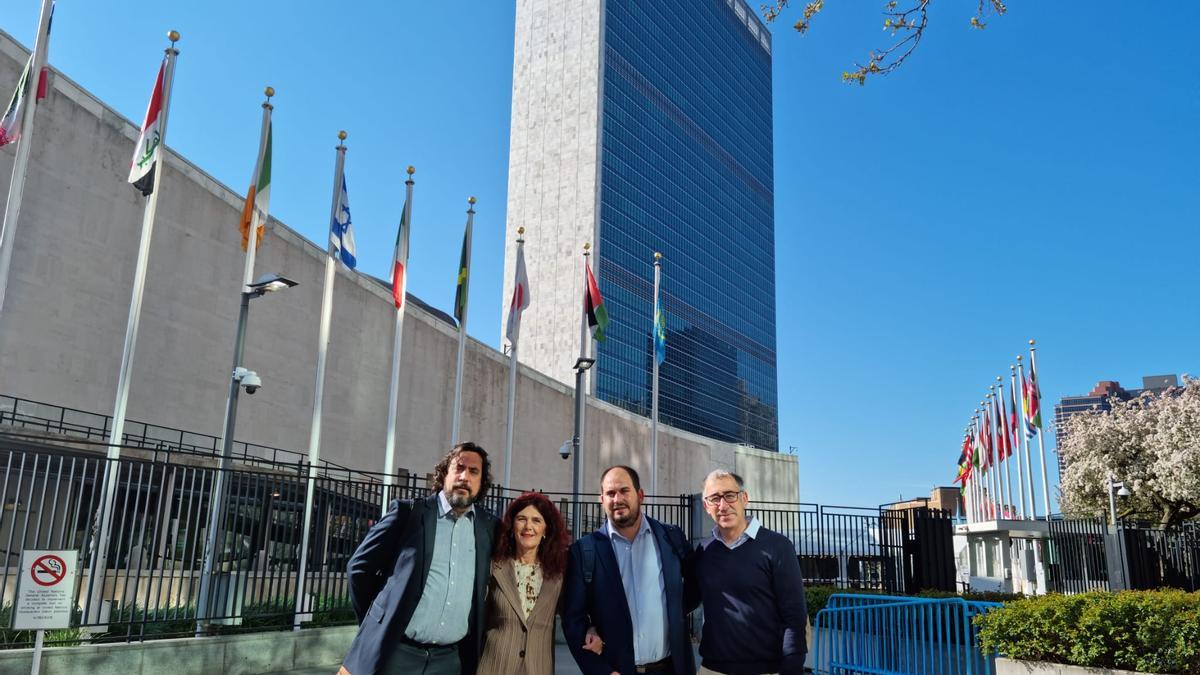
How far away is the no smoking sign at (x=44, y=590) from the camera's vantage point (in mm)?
7621

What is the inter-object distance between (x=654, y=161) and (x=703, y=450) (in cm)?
5225

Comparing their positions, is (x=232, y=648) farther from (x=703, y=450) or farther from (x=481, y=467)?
(x=703, y=450)

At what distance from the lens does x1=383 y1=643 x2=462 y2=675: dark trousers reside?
13.4 feet

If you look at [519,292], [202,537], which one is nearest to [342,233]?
[519,292]

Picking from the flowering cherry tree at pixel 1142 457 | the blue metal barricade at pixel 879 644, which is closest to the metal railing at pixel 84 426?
the blue metal barricade at pixel 879 644

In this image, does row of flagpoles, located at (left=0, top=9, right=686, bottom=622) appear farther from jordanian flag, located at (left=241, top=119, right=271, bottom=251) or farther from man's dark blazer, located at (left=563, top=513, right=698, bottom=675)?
man's dark blazer, located at (left=563, top=513, right=698, bottom=675)

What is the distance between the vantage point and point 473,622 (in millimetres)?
4289

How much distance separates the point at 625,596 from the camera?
4371mm

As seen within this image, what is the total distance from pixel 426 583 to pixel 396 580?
0.49ft

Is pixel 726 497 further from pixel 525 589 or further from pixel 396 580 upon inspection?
pixel 396 580

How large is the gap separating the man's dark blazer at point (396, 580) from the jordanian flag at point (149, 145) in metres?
13.0

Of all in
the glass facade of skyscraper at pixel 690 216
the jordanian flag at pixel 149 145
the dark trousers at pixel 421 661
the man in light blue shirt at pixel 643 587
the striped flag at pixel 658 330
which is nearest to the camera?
the dark trousers at pixel 421 661

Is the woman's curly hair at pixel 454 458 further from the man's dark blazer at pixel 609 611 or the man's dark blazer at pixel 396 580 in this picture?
the man's dark blazer at pixel 609 611

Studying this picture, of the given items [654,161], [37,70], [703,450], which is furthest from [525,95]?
[37,70]
